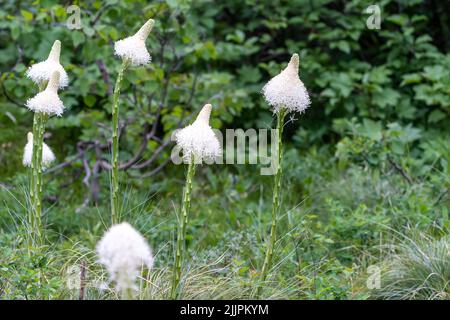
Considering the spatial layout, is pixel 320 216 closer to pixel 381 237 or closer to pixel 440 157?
pixel 381 237

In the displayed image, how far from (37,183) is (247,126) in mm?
3674

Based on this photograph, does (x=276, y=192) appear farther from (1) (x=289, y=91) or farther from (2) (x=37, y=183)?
(2) (x=37, y=183)

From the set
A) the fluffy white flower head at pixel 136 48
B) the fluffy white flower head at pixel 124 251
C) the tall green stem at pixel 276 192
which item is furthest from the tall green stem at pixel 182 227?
the fluffy white flower head at pixel 124 251

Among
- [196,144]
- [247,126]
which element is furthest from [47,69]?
[247,126]

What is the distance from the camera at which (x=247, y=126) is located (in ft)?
22.4

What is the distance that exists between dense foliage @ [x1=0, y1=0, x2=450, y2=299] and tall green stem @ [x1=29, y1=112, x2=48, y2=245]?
0.16 meters

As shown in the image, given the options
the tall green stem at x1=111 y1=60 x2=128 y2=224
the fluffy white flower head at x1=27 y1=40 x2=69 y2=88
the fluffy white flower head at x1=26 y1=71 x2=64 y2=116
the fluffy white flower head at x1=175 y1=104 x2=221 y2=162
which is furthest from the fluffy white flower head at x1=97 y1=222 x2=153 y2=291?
the fluffy white flower head at x1=27 y1=40 x2=69 y2=88

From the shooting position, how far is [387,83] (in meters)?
6.78

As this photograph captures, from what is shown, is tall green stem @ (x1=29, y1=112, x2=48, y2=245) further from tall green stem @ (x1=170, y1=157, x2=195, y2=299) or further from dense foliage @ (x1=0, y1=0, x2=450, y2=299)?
tall green stem @ (x1=170, y1=157, x2=195, y2=299)

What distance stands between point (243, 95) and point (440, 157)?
1.70m

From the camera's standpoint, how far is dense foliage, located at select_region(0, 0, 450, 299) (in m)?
3.92

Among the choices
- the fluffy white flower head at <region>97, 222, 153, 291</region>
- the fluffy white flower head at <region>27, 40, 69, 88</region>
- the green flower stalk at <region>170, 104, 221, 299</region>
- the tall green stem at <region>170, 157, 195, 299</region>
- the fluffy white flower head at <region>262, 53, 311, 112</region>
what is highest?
the fluffy white flower head at <region>27, 40, 69, 88</region>

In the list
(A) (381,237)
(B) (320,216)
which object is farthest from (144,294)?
(B) (320,216)

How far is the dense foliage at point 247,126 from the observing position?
392cm
